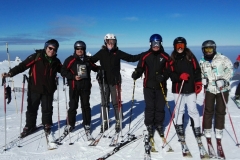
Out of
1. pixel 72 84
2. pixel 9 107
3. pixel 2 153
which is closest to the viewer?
pixel 2 153

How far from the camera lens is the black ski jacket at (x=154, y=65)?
5750mm

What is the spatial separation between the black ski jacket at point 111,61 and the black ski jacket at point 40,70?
1.29 meters

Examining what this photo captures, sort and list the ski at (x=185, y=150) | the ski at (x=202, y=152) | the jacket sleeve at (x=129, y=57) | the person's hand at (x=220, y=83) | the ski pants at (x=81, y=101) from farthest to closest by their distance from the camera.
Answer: the jacket sleeve at (x=129, y=57) → the ski pants at (x=81, y=101) → the person's hand at (x=220, y=83) → the ski at (x=185, y=150) → the ski at (x=202, y=152)

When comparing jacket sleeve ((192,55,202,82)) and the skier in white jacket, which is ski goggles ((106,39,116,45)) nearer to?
jacket sleeve ((192,55,202,82))

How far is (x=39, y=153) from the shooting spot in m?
5.25

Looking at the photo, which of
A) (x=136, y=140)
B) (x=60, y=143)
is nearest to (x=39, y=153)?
(x=60, y=143)

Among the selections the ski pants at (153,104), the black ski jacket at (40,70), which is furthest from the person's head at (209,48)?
the black ski jacket at (40,70)

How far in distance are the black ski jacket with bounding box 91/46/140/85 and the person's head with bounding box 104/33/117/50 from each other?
0.12 metres

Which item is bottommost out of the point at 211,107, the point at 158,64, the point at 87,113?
the point at 87,113

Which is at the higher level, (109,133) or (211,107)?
(211,107)

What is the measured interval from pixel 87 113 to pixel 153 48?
267 centimetres

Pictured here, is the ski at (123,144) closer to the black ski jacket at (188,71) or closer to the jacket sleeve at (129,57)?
the black ski jacket at (188,71)

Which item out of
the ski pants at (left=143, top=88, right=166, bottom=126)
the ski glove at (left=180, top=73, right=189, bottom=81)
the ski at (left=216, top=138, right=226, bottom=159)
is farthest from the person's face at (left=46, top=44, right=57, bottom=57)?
the ski at (left=216, top=138, right=226, bottom=159)

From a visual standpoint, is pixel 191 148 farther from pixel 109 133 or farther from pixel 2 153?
pixel 2 153
